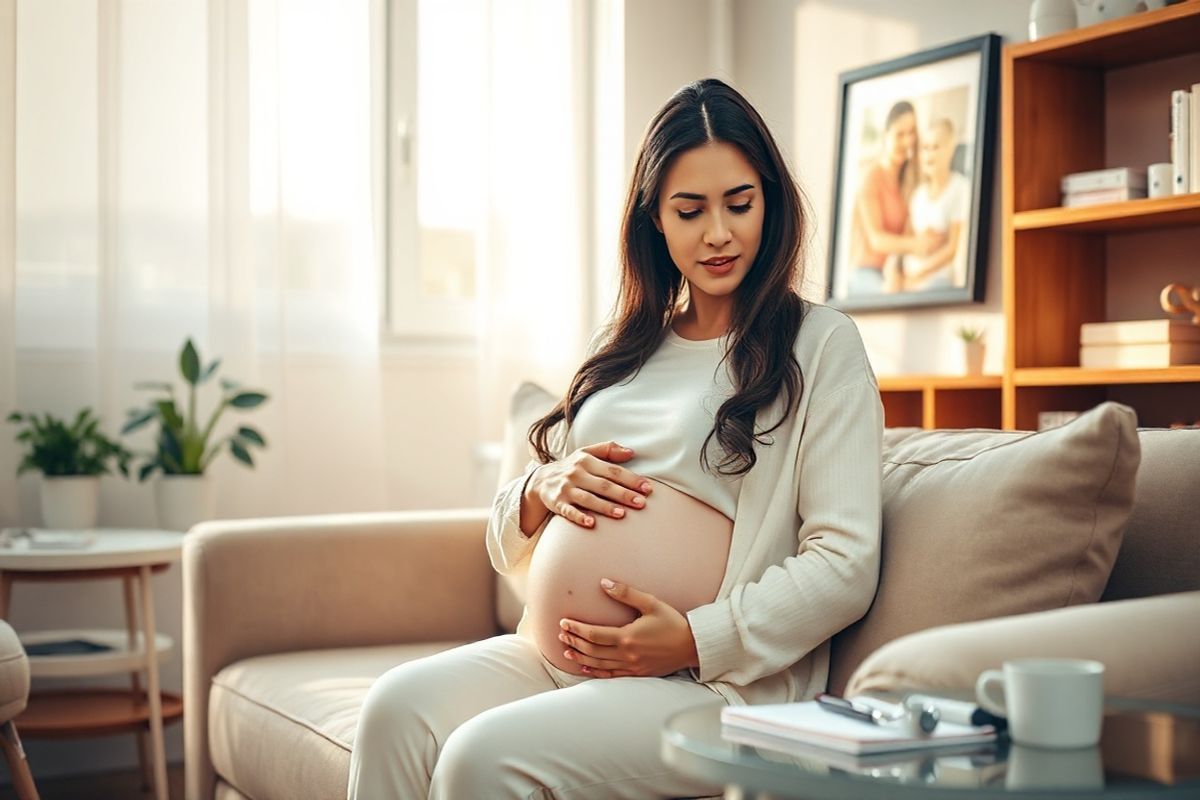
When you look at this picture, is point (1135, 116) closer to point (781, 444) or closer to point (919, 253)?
point (919, 253)

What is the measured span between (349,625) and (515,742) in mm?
997

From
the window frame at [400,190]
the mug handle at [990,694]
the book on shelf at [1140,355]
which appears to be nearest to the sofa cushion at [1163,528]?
the mug handle at [990,694]

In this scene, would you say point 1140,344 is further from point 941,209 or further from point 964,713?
point 964,713

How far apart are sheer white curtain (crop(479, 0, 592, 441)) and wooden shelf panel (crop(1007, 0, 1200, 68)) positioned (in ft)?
4.53

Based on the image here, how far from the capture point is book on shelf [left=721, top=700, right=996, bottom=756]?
92 centimetres

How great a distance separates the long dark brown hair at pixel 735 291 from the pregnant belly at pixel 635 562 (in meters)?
0.07

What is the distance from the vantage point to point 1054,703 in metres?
0.94

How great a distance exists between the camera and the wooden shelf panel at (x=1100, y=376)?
2.47m

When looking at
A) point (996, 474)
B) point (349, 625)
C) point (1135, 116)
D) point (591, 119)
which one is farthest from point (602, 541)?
point (591, 119)

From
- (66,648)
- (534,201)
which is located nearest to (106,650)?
(66,648)

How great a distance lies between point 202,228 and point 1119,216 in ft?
6.65

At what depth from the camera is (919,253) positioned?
3252mm

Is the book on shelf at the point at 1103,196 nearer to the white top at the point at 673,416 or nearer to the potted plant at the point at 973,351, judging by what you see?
the potted plant at the point at 973,351

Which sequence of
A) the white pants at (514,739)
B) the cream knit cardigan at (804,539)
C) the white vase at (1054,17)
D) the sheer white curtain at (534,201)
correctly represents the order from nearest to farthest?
1. the white pants at (514,739)
2. the cream knit cardigan at (804,539)
3. the white vase at (1054,17)
4. the sheer white curtain at (534,201)
